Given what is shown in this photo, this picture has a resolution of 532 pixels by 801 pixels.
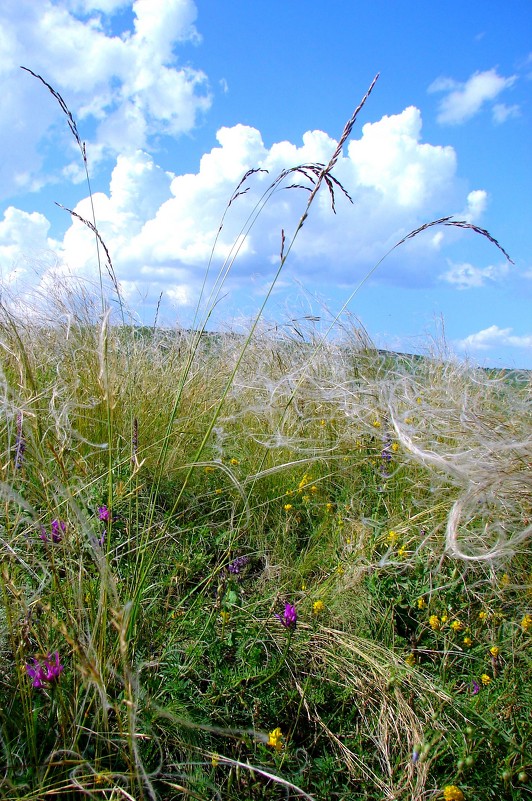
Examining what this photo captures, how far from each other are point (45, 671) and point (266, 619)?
77cm

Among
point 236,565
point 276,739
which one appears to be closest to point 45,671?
point 276,739

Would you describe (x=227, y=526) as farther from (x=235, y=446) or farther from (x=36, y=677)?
(x=36, y=677)

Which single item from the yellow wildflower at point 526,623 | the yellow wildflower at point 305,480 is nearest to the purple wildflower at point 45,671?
the yellow wildflower at point 526,623

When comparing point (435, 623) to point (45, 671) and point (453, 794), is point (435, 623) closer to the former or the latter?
point (453, 794)

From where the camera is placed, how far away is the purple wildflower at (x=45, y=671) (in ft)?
3.80

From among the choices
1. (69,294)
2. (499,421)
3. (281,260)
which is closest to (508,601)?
(499,421)

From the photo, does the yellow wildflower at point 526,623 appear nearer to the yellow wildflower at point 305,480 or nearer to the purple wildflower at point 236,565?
the purple wildflower at point 236,565

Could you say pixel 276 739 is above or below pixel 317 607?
below

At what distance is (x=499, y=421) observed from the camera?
8.19ft

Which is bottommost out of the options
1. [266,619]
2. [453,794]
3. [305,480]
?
[453,794]

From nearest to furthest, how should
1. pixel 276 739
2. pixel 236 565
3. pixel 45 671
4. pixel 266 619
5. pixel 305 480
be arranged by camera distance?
pixel 45 671 → pixel 276 739 → pixel 266 619 → pixel 236 565 → pixel 305 480

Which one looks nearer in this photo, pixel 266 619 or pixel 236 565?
pixel 266 619

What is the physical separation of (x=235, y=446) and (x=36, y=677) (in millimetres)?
2039

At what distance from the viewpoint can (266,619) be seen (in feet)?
6.03
